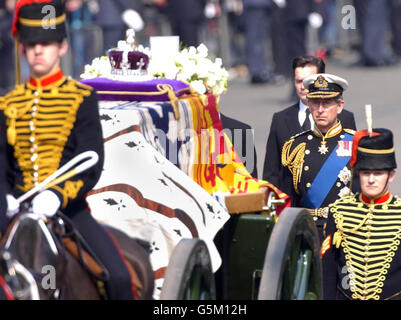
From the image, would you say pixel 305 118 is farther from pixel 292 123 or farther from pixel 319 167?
pixel 319 167

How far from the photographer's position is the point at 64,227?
5.13m

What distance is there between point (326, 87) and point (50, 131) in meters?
2.64

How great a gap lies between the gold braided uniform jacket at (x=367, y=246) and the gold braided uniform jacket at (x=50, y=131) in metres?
→ 1.80

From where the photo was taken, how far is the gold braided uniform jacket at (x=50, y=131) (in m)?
5.23

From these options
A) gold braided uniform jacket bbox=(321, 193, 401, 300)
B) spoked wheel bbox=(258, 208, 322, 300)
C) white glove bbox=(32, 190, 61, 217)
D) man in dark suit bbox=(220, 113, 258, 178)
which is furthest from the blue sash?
white glove bbox=(32, 190, 61, 217)

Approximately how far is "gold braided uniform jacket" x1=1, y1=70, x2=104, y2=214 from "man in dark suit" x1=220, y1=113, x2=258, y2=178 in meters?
2.85

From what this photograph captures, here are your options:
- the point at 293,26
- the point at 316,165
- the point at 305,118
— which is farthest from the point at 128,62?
the point at 293,26

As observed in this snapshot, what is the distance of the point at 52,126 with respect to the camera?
17.2 ft

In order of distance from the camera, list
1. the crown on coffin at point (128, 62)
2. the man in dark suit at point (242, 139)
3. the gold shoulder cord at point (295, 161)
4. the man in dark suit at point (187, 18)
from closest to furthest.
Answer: the crown on coffin at point (128, 62)
the gold shoulder cord at point (295, 161)
the man in dark suit at point (242, 139)
the man in dark suit at point (187, 18)

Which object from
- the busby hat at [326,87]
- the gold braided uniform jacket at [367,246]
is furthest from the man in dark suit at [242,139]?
the gold braided uniform jacket at [367,246]

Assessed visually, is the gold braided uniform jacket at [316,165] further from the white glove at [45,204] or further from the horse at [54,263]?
the white glove at [45,204]

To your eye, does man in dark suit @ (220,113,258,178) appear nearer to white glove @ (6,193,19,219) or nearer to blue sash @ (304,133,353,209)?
blue sash @ (304,133,353,209)

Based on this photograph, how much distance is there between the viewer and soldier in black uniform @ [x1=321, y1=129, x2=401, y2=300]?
21.0ft
